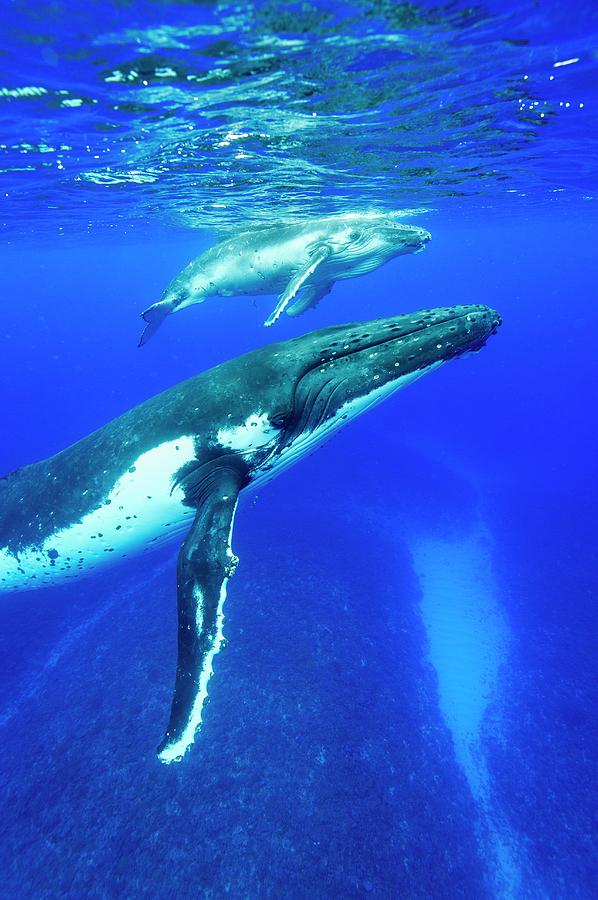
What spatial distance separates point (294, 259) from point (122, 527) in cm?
878

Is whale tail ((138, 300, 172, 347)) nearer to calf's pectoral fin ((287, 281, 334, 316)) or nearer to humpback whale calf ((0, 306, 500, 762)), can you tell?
calf's pectoral fin ((287, 281, 334, 316))

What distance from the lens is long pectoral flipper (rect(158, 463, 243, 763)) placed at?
4117 mm

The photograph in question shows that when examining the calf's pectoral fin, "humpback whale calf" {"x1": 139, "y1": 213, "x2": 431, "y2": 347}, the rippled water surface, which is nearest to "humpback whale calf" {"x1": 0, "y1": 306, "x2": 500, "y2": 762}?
the rippled water surface

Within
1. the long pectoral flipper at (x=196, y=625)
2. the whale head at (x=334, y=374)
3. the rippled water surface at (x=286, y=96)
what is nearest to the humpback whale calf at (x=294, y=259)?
the rippled water surface at (x=286, y=96)

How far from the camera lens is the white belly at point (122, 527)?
5.45 metres

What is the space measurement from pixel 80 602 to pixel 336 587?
993cm

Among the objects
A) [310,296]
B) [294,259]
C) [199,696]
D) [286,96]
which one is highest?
[286,96]

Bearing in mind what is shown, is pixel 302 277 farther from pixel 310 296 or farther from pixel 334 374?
pixel 334 374

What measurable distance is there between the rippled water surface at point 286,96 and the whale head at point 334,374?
5.82 metres

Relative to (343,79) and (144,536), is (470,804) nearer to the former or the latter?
(144,536)

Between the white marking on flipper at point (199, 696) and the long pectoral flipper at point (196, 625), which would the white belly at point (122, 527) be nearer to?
the long pectoral flipper at point (196, 625)

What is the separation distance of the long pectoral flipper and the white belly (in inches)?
47.8

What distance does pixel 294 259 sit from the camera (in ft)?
39.2

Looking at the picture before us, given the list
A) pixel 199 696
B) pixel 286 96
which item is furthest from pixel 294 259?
pixel 199 696
